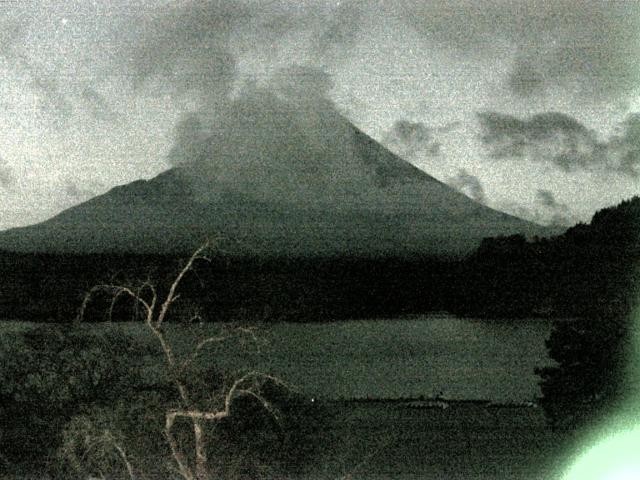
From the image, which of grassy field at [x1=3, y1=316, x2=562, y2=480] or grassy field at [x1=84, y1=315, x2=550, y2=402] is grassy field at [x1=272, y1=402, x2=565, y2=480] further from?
grassy field at [x1=84, y1=315, x2=550, y2=402]

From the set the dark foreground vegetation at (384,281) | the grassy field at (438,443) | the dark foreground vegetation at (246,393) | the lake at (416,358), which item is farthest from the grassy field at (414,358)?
the grassy field at (438,443)

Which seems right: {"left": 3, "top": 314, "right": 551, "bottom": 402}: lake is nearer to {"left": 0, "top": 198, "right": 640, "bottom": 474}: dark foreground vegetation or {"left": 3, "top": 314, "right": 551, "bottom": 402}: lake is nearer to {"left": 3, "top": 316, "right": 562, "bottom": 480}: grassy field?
{"left": 3, "top": 316, "right": 562, "bottom": 480}: grassy field

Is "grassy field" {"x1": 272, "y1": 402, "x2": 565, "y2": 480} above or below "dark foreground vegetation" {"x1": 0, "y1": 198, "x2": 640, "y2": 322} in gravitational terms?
below

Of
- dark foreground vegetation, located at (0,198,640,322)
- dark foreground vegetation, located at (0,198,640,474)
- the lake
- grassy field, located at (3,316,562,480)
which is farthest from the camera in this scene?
the lake

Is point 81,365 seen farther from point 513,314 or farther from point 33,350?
point 513,314

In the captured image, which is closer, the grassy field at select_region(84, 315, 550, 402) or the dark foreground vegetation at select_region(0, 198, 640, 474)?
the dark foreground vegetation at select_region(0, 198, 640, 474)

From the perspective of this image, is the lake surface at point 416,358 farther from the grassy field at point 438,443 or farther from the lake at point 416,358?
the grassy field at point 438,443

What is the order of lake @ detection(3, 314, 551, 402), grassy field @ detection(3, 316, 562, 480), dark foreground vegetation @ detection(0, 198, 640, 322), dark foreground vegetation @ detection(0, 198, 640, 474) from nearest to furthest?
dark foreground vegetation @ detection(0, 198, 640, 474) → grassy field @ detection(3, 316, 562, 480) → dark foreground vegetation @ detection(0, 198, 640, 322) → lake @ detection(3, 314, 551, 402)

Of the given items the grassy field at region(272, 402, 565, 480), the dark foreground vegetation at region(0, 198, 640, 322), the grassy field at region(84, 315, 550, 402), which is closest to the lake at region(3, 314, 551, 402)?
the grassy field at region(84, 315, 550, 402)

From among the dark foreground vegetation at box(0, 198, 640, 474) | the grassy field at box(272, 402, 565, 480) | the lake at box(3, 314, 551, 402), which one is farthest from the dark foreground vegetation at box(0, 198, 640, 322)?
the grassy field at box(272, 402, 565, 480)

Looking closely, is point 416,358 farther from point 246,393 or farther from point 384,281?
point 246,393
